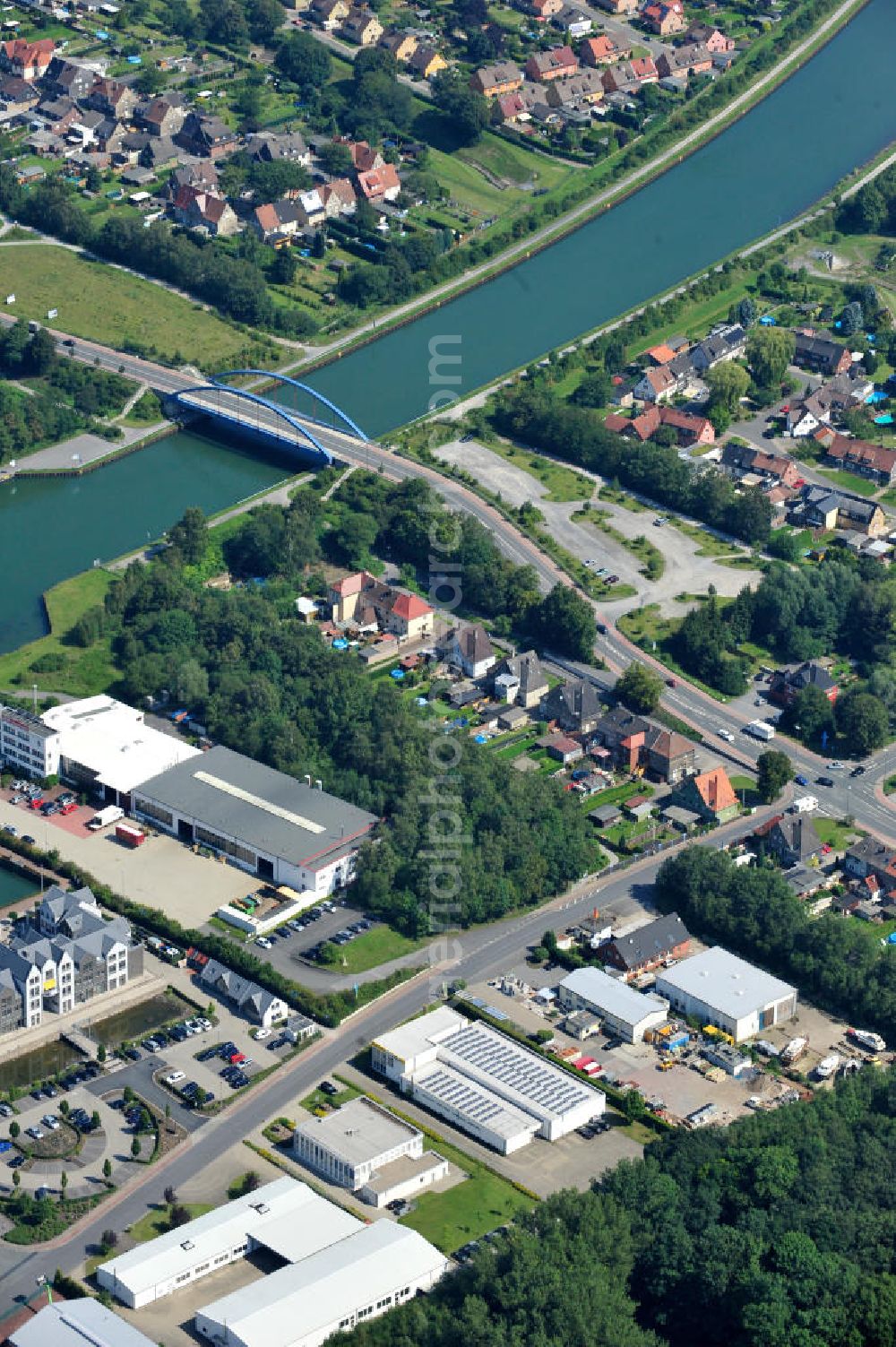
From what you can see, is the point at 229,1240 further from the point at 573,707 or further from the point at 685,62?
the point at 685,62

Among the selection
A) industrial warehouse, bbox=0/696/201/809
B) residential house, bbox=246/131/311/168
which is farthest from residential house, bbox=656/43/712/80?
industrial warehouse, bbox=0/696/201/809

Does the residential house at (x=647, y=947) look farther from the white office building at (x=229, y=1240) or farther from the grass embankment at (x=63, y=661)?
the grass embankment at (x=63, y=661)

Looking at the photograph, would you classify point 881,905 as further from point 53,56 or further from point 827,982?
point 53,56

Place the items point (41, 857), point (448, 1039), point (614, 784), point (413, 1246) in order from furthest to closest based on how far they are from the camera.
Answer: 1. point (614, 784)
2. point (41, 857)
3. point (448, 1039)
4. point (413, 1246)

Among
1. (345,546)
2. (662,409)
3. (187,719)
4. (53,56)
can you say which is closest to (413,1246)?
(187,719)

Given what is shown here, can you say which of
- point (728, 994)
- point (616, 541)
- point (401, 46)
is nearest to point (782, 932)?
point (728, 994)

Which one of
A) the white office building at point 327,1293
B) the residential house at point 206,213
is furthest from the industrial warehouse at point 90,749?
the residential house at point 206,213
